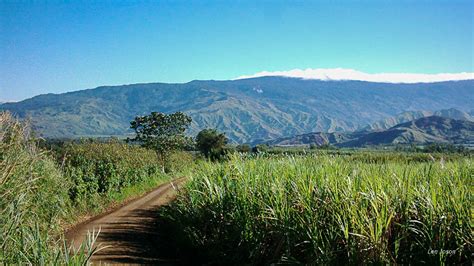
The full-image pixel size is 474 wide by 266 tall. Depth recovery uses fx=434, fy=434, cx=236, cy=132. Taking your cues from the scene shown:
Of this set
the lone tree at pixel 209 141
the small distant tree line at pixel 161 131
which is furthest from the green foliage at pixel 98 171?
the lone tree at pixel 209 141

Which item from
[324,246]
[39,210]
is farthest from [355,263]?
[39,210]

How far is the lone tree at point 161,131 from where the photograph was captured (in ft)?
182

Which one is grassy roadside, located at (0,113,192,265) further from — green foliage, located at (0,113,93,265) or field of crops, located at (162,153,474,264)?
field of crops, located at (162,153,474,264)

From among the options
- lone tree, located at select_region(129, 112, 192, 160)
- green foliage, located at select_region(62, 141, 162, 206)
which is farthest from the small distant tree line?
green foliage, located at select_region(62, 141, 162, 206)

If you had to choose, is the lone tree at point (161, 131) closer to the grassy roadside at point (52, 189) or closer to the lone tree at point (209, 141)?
the lone tree at point (209, 141)

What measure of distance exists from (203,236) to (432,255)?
19.1 ft

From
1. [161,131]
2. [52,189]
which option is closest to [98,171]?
[52,189]

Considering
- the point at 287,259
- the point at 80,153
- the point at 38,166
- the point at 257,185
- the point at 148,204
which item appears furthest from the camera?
the point at 80,153

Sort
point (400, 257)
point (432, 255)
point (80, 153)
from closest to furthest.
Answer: point (432, 255) < point (400, 257) < point (80, 153)

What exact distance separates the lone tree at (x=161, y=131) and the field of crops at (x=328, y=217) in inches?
1728

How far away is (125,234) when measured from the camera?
44.3 feet

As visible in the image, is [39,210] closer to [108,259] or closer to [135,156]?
[108,259]

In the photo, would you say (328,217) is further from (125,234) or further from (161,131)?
(161,131)

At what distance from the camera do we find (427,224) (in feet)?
23.1
